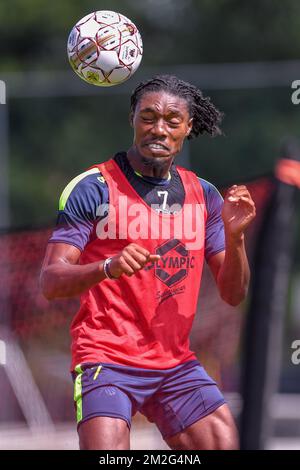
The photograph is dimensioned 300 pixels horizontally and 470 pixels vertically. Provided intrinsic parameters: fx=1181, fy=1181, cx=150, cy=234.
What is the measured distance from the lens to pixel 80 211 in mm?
5230

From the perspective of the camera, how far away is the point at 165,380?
5.30 m

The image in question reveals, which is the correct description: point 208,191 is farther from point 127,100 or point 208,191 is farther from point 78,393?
point 127,100

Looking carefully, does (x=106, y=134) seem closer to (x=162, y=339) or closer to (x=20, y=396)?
(x=20, y=396)

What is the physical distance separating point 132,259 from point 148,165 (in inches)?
30.8

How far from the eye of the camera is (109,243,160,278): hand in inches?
188

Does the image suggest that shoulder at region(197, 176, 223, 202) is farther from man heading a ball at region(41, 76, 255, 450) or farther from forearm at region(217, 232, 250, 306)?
forearm at region(217, 232, 250, 306)

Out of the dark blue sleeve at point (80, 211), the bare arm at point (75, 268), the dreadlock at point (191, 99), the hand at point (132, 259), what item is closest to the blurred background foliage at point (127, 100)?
the dreadlock at point (191, 99)

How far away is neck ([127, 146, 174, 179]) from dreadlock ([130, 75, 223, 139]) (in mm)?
234

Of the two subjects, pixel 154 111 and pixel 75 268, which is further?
pixel 154 111

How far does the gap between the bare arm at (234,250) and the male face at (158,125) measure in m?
0.35

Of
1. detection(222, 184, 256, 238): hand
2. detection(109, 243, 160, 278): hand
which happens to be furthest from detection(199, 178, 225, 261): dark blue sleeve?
detection(109, 243, 160, 278): hand

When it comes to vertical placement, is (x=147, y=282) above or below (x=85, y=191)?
below

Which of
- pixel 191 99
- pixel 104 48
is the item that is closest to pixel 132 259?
pixel 191 99
